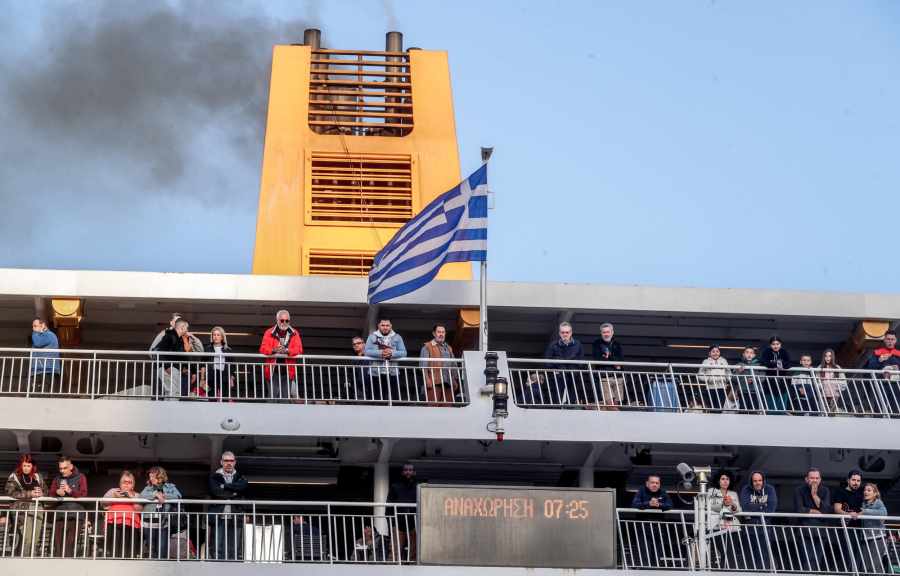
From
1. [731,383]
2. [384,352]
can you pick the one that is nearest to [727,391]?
[731,383]

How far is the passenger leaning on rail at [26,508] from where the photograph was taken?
16.3m

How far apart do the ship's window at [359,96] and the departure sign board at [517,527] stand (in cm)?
1264

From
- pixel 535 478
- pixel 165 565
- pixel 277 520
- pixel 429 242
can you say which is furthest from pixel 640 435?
pixel 165 565

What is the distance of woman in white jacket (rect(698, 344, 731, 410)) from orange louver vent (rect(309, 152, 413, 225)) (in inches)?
340

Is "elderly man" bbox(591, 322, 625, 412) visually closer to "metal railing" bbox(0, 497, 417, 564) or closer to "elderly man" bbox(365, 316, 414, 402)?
"elderly man" bbox(365, 316, 414, 402)

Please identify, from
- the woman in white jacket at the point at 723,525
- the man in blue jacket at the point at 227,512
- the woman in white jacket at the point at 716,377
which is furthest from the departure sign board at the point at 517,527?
the woman in white jacket at the point at 716,377

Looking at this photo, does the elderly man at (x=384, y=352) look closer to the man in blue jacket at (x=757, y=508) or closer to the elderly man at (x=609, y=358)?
the elderly man at (x=609, y=358)

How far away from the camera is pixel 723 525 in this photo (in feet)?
55.0

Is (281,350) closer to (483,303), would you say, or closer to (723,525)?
(483,303)

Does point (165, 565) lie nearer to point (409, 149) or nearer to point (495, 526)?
point (495, 526)

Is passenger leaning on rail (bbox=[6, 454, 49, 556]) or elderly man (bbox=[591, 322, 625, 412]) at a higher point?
elderly man (bbox=[591, 322, 625, 412])

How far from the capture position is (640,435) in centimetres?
1850

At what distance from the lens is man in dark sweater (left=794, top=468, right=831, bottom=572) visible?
17.2 metres

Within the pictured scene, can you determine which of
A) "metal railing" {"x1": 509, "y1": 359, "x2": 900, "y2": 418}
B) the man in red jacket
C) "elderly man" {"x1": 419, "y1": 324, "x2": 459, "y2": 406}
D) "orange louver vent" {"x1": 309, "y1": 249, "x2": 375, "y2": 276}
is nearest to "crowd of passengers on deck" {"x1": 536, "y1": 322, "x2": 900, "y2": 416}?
"metal railing" {"x1": 509, "y1": 359, "x2": 900, "y2": 418}
